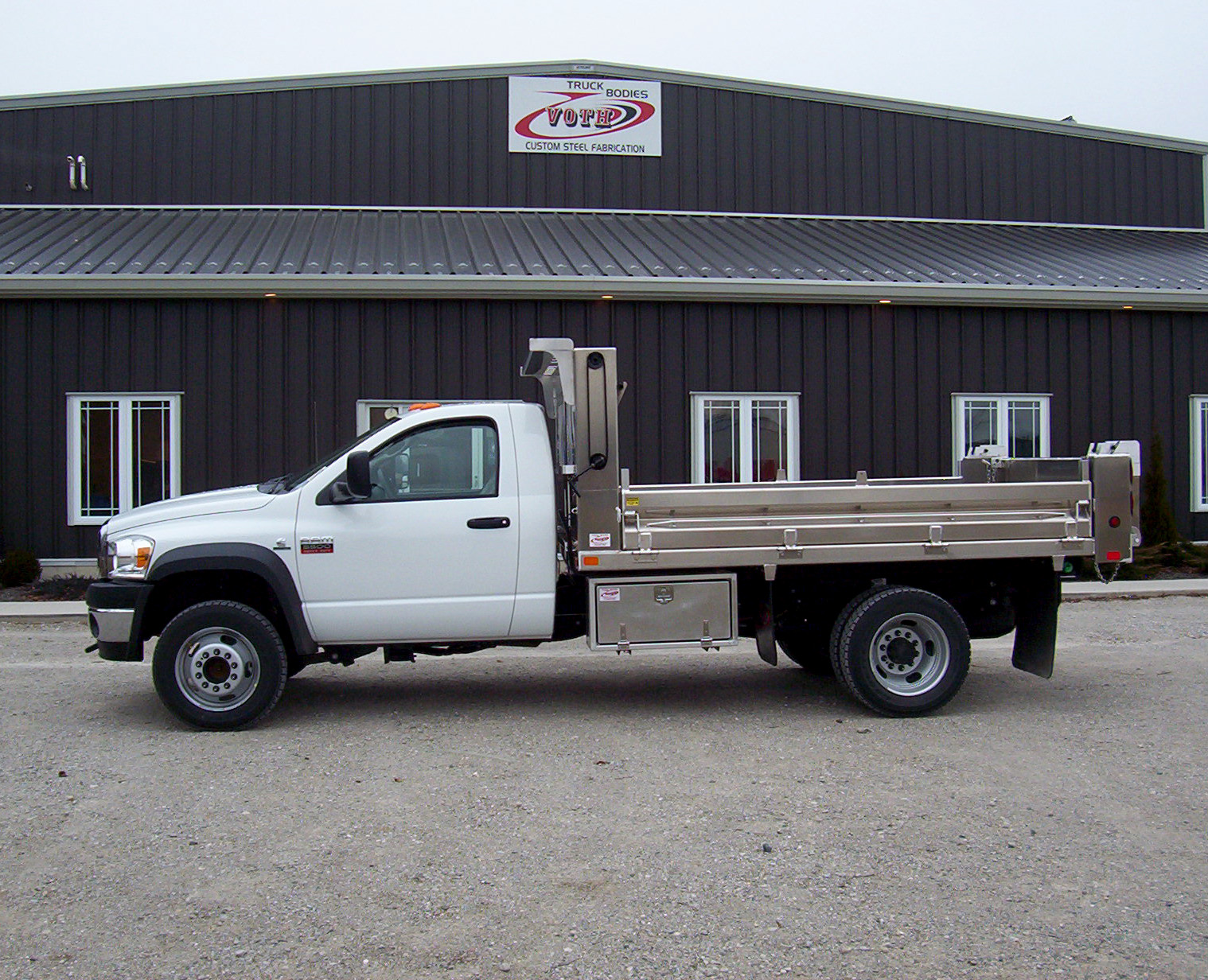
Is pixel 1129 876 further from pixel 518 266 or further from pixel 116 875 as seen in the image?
pixel 518 266

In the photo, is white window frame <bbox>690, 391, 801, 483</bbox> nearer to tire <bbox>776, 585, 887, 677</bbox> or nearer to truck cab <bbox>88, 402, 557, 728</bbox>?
tire <bbox>776, 585, 887, 677</bbox>

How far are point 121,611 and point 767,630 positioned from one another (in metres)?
4.15

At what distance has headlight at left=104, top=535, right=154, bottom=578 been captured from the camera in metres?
6.67

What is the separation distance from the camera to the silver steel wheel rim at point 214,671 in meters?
6.66

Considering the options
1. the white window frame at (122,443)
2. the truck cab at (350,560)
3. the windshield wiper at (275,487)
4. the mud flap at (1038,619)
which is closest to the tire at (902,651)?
the mud flap at (1038,619)

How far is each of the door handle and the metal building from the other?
776 centimetres

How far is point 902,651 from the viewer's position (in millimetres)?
7129

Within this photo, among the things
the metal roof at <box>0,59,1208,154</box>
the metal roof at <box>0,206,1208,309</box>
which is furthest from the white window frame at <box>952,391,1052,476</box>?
the metal roof at <box>0,59,1208,154</box>

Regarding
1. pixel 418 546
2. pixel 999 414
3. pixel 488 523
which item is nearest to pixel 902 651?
pixel 488 523

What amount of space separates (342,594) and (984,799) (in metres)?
3.93

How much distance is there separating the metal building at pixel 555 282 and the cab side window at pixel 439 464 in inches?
291

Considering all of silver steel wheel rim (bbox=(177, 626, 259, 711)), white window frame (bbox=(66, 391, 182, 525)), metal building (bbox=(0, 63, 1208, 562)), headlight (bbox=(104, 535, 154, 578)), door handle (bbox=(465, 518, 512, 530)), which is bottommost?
silver steel wheel rim (bbox=(177, 626, 259, 711))

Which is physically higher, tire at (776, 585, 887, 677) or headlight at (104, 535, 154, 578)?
headlight at (104, 535, 154, 578)

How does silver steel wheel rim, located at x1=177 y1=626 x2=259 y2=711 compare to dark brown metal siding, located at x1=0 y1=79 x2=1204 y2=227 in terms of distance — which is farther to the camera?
dark brown metal siding, located at x1=0 y1=79 x2=1204 y2=227
